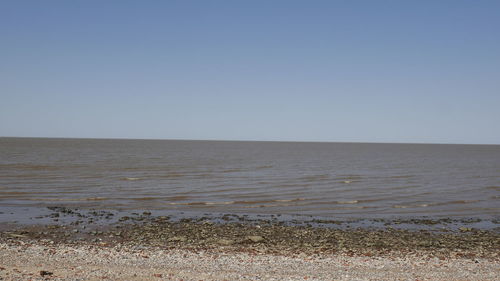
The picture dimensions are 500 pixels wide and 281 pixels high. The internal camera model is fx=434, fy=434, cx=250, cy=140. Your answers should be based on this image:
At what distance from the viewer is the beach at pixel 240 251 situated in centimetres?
1204

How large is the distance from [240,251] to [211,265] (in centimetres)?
252

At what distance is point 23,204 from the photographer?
86.0 ft

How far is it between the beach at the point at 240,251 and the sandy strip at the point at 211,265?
28 millimetres

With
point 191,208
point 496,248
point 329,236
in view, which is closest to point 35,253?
point 329,236

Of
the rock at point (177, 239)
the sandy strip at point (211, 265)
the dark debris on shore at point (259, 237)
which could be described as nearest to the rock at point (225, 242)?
the dark debris on shore at point (259, 237)

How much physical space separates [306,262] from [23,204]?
20.0 meters

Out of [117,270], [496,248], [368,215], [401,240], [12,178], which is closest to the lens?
Result: [117,270]

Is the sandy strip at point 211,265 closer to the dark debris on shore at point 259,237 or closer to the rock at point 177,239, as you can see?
the dark debris on shore at point 259,237

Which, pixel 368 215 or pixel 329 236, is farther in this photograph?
pixel 368 215

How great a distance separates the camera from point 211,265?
12891 mm

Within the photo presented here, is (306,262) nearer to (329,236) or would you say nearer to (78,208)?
(329,236)

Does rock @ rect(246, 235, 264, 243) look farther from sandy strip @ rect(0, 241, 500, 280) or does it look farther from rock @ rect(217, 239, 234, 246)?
sandy strip @ rect(0, 241, 500, 280)

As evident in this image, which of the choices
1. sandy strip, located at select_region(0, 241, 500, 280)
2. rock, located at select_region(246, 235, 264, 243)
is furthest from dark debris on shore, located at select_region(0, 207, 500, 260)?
sandy strip, located at select_region(0, 241, 500, 280)

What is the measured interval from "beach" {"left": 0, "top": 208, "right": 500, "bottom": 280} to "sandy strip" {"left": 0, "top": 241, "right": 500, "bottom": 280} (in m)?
0.03
